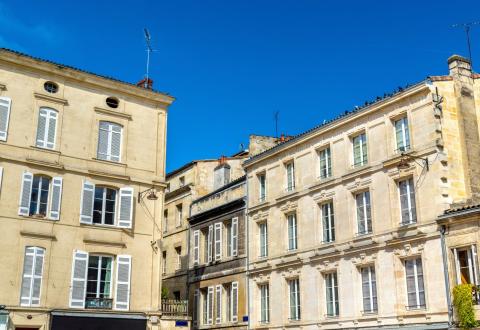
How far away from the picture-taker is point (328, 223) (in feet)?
79.9

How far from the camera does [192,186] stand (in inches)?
1330

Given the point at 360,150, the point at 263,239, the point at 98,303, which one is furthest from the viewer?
the point at 263,239

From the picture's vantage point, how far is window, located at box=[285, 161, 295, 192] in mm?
26688

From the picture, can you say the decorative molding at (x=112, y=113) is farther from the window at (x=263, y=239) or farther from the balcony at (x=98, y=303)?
the window at (x=263, y=239)

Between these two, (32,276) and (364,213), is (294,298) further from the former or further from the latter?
(32,276)

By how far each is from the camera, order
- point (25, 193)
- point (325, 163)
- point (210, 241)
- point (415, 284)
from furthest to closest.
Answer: point (210, 241) → point (325, 163) → point (25, 193) → point (415, 284)

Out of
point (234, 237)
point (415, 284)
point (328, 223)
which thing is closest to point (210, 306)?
point (234, 237)

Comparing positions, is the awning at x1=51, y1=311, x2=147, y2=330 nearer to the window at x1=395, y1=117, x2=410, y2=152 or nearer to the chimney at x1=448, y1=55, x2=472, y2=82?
the window at x1=395, y1=117, x2=410, y2=152

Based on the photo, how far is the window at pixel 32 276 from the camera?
20.2 metres

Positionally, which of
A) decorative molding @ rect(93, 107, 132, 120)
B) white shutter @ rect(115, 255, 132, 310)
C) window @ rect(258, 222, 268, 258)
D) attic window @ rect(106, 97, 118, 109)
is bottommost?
white shutter @ rect(115, 255, 132, 310)

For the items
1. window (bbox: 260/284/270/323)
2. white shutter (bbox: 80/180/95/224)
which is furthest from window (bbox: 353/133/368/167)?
white shutter (bbox: 80/180/95/224)

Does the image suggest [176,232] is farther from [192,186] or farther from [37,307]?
[37,307]

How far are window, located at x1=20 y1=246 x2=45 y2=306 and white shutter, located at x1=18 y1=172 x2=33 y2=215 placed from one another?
4.35 ft

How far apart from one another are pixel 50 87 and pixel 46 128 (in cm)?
170
